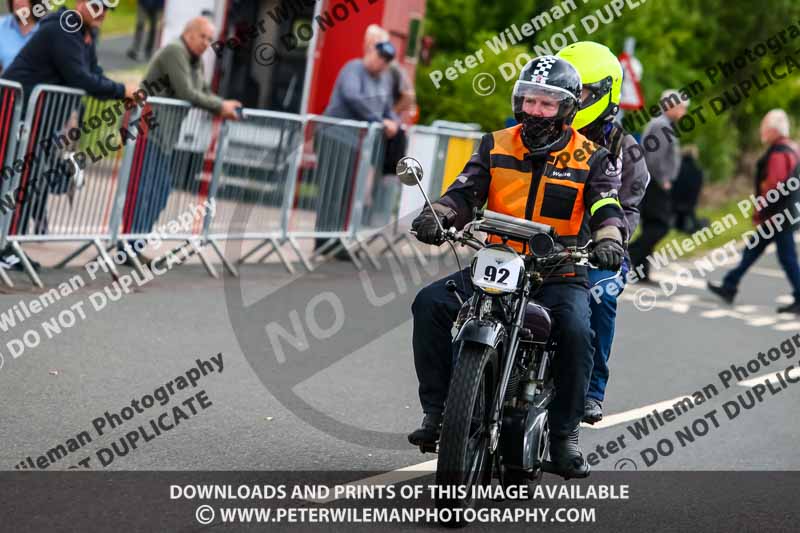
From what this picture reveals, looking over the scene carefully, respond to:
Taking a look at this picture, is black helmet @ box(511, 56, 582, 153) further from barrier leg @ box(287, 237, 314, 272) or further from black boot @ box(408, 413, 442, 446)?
barrier leg @ box(287, 237, 314, 272)

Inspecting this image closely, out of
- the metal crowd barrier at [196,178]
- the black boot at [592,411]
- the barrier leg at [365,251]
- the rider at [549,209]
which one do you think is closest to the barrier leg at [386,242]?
the metal crowd barrier at [196,178]

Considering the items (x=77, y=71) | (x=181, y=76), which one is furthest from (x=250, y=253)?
(x=77, y=71)

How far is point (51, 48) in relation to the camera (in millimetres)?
10836

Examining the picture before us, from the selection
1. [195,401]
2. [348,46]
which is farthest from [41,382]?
[348,46]

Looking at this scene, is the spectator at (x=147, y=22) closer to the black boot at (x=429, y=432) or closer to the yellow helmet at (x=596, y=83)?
the yellow helmet at (x=596, y=83)

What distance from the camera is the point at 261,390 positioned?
27.3 ft

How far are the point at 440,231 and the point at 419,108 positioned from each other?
59.7ft

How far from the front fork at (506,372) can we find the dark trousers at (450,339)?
27cm

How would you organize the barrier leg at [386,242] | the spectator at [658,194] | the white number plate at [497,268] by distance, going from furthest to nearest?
the spectator at [658,194] → the barrier leg at [386,242] → the white number plate at [497,268]

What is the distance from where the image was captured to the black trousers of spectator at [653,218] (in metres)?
15.6

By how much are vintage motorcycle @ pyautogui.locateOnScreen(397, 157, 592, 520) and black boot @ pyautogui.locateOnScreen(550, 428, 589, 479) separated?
0.15 meters

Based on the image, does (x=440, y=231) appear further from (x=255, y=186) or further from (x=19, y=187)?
(x=255, y=186)

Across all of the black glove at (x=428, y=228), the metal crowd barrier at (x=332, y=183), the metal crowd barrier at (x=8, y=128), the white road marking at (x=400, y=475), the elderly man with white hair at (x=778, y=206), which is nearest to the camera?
the black glove at (x=428, y=228)

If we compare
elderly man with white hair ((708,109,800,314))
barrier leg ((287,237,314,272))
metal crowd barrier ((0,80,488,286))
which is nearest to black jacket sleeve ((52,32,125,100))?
metal crowd barrier ((0,80,488,286))
